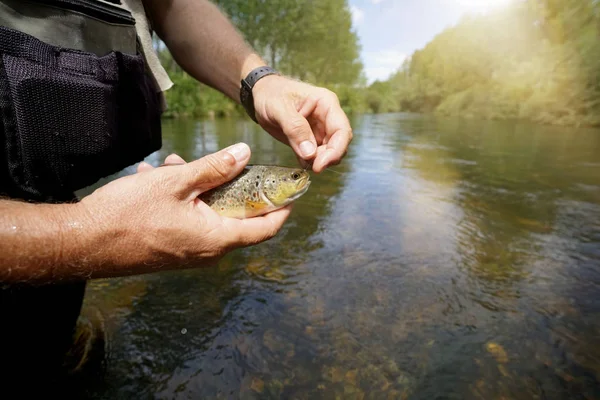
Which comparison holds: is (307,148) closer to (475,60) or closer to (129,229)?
(129,229)

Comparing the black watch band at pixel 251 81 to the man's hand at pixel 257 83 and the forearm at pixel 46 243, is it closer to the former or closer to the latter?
the man's hand at pixel 257 83

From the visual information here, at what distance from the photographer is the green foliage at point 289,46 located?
24859 mm

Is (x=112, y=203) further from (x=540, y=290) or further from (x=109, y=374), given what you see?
(x=540, y=290)

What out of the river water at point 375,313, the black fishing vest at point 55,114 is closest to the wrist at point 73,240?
the black fishing vest at point 55,114

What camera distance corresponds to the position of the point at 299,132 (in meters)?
2.13

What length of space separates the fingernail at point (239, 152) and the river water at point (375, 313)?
1.65 m

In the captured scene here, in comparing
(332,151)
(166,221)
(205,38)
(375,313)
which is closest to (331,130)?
(332,151)

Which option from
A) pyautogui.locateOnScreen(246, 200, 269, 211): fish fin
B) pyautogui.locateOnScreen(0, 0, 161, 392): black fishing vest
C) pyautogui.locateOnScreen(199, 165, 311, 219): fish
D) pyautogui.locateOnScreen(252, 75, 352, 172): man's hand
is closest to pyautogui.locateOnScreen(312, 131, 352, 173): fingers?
pyautogui.locateOnScreen(252, 75, 352, 172): man's hand

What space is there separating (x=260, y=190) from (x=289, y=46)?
133ft

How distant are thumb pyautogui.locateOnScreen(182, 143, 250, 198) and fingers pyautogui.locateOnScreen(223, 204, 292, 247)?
22cm

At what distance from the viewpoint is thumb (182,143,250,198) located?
1659 millimetres

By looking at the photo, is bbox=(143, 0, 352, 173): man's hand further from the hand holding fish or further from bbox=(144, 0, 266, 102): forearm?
the hand holding fish

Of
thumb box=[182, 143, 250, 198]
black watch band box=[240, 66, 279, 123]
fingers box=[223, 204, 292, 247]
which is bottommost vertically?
fingers box=[223, 204, 292, 247]

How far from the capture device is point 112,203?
1427 mm
